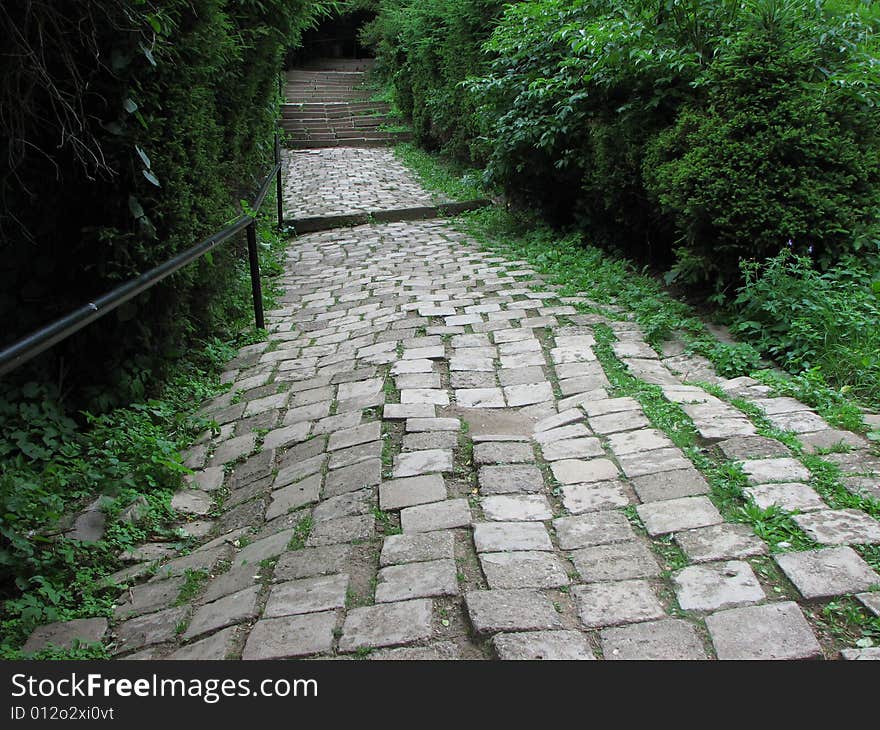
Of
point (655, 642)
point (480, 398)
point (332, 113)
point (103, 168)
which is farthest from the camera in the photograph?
point (332, 113)

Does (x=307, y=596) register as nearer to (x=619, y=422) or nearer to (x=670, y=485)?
(x=670, y=485)

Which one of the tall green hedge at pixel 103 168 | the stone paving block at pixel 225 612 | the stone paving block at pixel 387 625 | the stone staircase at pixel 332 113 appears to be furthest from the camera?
the stone staircase at pixel 332 113

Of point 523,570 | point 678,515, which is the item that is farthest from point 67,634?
point 678,515

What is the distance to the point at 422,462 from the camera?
10.6ft

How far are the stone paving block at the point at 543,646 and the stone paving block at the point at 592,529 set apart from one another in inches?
19.5

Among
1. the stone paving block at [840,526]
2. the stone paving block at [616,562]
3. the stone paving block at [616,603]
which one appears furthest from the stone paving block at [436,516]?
the stone paving block at [840,526]

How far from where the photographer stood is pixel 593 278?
612 cm

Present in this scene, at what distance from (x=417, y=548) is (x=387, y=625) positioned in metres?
0.43

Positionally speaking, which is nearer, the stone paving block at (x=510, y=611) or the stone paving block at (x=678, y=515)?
the stone paving block at (x=510, y=611)

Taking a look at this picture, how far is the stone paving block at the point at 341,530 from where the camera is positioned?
276 cm

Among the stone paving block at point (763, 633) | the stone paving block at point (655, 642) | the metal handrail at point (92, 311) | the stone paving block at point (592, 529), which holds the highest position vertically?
the metal handrail at point (92, 311)

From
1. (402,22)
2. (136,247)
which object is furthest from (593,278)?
(402,22)

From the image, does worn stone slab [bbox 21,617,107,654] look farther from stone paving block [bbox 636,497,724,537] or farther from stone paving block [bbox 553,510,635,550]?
stone paving block [bbox 636,497,724,537]

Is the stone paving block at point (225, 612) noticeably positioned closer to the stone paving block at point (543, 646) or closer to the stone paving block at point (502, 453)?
the stone paving block at point (543, 646)
